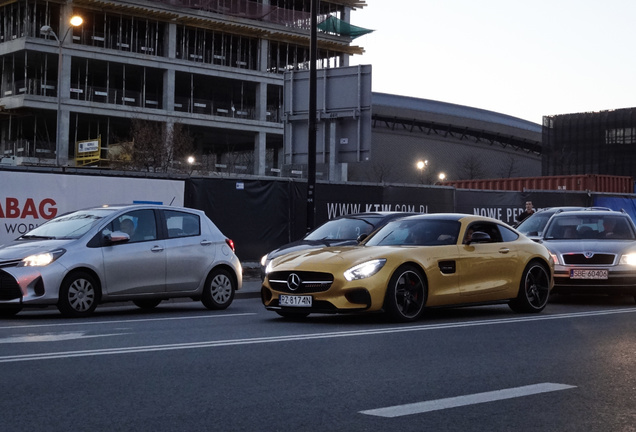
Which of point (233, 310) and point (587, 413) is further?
point (233, 310)

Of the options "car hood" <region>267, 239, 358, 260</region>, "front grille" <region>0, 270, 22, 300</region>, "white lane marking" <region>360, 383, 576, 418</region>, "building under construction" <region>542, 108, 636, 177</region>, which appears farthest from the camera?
"building under construction" <region>542, 108, 636, 177</region>

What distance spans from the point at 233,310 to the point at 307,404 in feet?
29.4

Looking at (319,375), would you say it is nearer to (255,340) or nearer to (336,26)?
(255,340)

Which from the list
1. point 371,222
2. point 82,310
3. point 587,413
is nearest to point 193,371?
point 587,413

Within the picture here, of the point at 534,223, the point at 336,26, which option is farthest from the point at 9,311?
the point at 336,26

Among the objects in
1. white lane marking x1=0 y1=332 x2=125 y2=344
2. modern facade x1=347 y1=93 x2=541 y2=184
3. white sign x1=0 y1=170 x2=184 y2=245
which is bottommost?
white lane marking x1=0 y1=332 x2=125 y2=344

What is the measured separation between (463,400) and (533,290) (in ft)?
25.6

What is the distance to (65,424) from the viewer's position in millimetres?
5914

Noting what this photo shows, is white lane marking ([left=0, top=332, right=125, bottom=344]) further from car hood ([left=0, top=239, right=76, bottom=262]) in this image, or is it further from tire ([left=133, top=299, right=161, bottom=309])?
tire ([left=133, top=299, right=161, bottom=309])

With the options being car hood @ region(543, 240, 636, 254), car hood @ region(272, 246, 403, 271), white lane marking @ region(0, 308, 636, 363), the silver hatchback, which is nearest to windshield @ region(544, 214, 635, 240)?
car hood @ region(543, 240, 636, 254)

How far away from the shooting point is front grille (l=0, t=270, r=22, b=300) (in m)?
13.2

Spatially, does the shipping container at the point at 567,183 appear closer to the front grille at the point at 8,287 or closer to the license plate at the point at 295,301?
the license plate at the point at 295,301

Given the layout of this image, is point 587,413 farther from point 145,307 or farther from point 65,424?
point 145,307

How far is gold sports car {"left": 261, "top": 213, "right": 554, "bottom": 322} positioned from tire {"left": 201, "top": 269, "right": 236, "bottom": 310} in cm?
250
